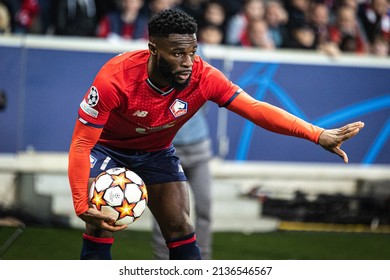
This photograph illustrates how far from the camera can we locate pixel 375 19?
49.0ft

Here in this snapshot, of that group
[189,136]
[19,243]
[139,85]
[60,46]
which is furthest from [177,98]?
[60,46]

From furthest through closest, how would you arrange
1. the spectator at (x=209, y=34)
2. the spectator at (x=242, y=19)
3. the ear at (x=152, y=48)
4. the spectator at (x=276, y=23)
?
the spectator at (x=276, y=23), the spectator at (x=242, y=19), the spectator at (x=209, y=34), the ear at (x=152, y=48)

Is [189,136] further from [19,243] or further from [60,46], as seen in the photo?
[60,46]

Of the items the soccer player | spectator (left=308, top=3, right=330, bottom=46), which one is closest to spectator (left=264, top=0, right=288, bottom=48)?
spectator (left=308, top=3, right=330, bottom=46)

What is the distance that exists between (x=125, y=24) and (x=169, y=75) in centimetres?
628

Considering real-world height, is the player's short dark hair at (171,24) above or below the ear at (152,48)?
above

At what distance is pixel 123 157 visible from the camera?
22.7 feet

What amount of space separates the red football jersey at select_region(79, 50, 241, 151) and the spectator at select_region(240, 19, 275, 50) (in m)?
6.28

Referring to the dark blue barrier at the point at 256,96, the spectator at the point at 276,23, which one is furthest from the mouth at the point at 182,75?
the spectator at the point at 276,23

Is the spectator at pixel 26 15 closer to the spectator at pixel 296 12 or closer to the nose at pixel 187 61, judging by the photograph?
the spectator at pixel 296 12

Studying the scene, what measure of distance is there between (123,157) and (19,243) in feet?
12.6

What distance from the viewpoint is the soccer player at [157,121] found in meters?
6.37

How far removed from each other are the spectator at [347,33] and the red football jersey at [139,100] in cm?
752
